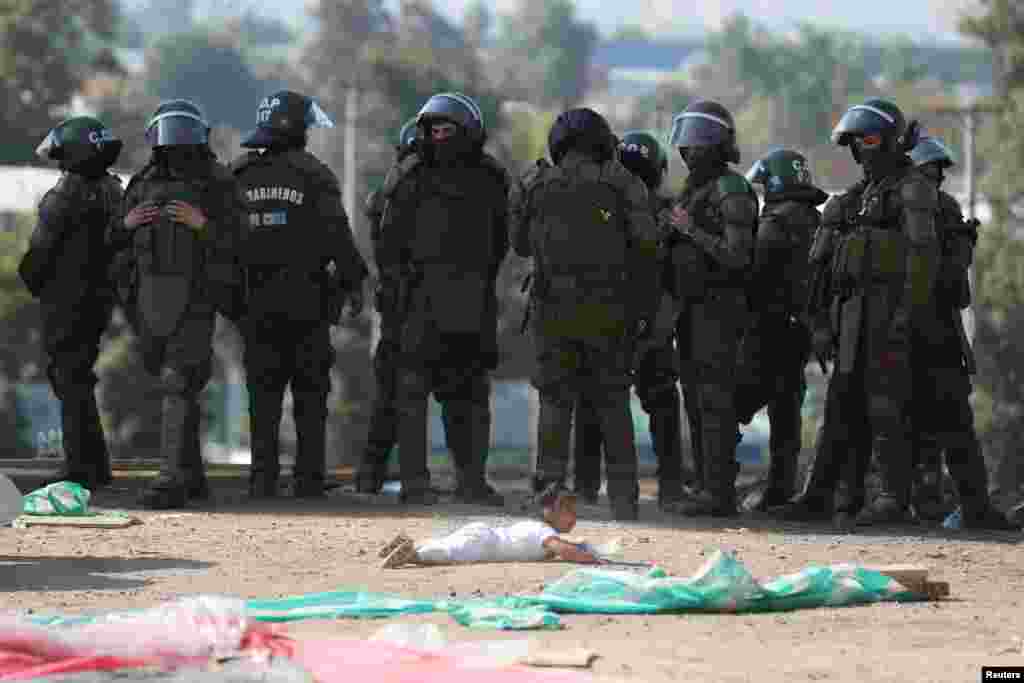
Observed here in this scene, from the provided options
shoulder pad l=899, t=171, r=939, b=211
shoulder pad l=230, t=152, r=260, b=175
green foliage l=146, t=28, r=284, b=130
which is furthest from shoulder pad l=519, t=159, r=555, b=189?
green foliage l=146, t=28, r=284, b=130

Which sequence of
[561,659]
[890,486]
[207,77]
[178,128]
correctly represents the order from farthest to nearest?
[207,77]
[178,128]
[890,486]
[561,659]

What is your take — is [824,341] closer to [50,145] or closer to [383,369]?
[383,369]

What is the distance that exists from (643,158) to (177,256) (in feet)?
8.91

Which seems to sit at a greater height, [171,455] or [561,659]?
[171,455]

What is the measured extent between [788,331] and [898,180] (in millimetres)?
1723

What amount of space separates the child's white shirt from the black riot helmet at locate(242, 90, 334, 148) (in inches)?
164

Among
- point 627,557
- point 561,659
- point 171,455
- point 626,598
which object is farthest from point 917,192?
point 561,659

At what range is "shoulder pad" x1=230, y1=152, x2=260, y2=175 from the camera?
18578mm

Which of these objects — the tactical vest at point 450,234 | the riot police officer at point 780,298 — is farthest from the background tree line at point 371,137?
the tactical vest at point 450,234

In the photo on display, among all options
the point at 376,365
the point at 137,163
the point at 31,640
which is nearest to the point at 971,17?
the point at 137,163

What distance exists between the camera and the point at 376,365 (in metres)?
19.3

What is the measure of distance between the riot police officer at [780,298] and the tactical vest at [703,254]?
55cm

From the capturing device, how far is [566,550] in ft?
48.5

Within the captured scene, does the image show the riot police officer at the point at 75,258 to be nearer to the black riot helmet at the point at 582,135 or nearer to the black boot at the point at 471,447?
the black boot at the point at 471,447
